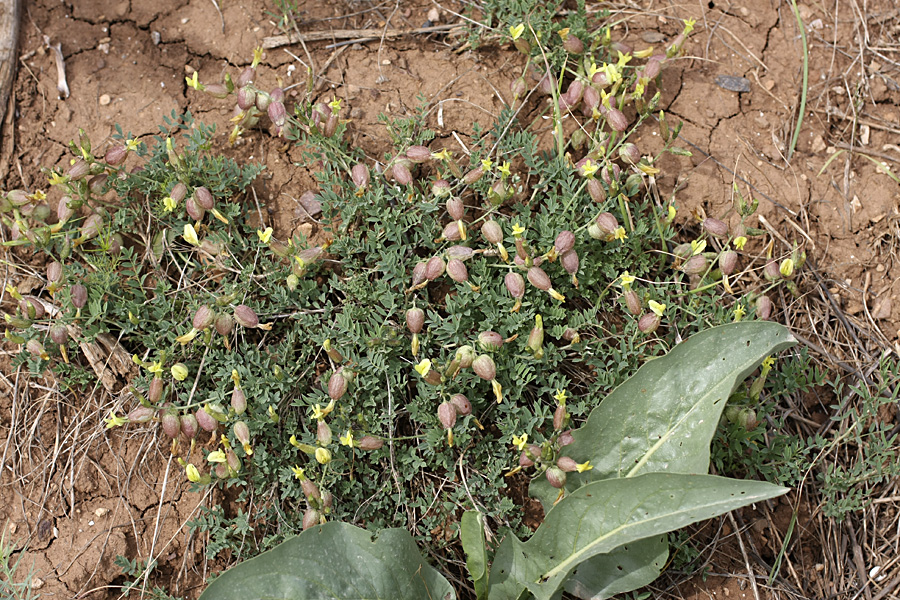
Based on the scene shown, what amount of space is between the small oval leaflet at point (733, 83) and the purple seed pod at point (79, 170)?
3.03m

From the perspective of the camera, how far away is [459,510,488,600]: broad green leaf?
2.46 meters

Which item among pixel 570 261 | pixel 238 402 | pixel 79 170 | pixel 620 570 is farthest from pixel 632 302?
pixel 79 170

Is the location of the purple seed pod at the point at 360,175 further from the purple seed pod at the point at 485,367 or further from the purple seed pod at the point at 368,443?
the purple seed pod at the point at 368,443

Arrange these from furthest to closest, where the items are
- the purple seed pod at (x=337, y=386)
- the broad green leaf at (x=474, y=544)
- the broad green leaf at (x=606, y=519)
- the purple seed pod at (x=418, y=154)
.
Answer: the purple seed pod at (x=418, y=154) → the purple seed pod at (x=337, y=386) → the broad green leaf at (x=474, y=544) → the broad green leaf at (x=606, y=519)

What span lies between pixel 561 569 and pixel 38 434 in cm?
223

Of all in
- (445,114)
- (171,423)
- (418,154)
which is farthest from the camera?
(445,114)

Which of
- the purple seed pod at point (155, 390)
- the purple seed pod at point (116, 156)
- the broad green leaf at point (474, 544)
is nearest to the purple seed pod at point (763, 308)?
the broad green leaf at point (474, 544)

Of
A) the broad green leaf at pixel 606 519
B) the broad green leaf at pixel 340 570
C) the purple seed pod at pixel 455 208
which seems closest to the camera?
the broad green leaf at pixel 606 519

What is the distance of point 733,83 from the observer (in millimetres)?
3555

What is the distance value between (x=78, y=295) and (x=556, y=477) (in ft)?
6.75

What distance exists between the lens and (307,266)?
2.96 meters

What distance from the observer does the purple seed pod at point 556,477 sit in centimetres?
261

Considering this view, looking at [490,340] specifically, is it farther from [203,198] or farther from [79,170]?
[79,170]

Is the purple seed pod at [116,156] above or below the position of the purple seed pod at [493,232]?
above
